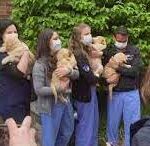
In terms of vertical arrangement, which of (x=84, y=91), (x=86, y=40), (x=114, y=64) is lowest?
(x=84, y=91)

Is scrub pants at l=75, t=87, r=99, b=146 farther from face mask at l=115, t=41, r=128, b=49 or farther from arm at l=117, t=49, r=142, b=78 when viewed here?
face mask at l=115, t=41, r=128, b=49

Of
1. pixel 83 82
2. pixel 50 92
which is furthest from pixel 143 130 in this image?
pixel 83 82

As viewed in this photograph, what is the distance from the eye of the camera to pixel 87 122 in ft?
21.7

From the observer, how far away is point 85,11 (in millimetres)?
7789

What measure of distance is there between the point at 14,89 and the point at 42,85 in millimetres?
417

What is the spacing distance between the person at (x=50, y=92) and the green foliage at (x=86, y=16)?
1742 millimetres

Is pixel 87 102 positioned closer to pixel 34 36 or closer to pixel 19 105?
pixel 19 105

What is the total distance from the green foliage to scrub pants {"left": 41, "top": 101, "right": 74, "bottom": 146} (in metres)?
1.74

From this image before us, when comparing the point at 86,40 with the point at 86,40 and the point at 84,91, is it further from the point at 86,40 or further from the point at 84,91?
the point at 84,91

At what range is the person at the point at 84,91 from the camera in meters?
6.27

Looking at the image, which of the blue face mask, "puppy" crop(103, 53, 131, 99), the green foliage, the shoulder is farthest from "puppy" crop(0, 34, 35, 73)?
the green foliage

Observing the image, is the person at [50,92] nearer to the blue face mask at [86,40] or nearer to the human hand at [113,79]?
the blue face mask at [86,40]

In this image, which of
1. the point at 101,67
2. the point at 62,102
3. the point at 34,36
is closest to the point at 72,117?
the point at 62,102

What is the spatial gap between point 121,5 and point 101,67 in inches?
67.9
